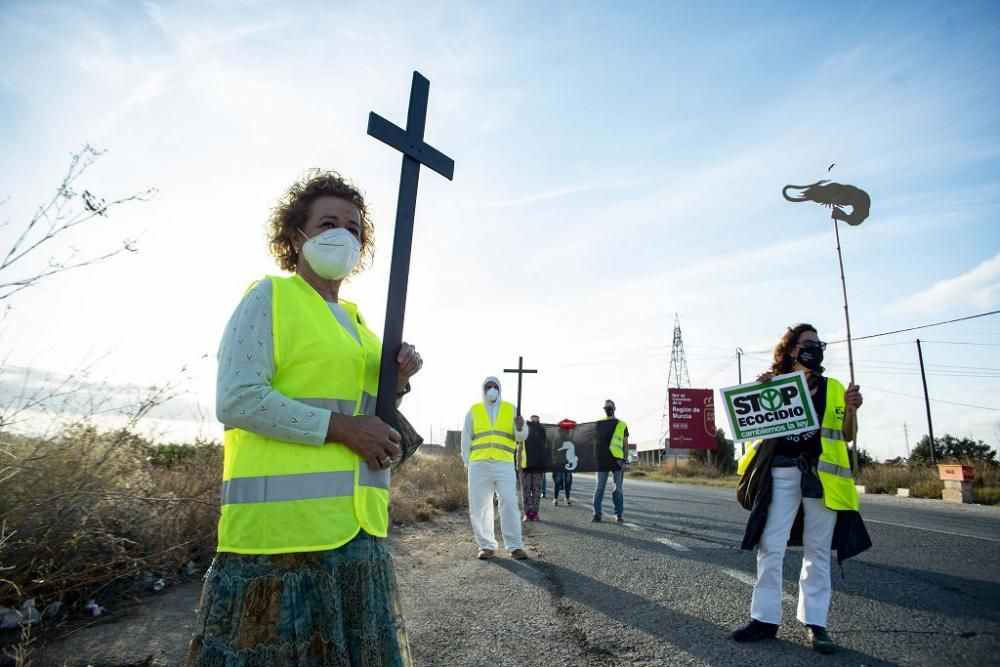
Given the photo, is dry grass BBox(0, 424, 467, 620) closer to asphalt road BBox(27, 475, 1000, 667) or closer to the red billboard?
asphalt road BBox(27, 475, 1000, 667)

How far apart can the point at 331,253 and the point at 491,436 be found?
5.94 meters

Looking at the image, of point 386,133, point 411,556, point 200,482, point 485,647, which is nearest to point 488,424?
point 411,556

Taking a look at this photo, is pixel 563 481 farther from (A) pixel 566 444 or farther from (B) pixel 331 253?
(B) pixel 331 253

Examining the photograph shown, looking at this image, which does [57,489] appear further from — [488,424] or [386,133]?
[488,424]

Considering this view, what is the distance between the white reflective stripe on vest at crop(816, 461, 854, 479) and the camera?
13.1 feet

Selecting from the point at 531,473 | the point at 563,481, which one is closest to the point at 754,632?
the point at 531,473

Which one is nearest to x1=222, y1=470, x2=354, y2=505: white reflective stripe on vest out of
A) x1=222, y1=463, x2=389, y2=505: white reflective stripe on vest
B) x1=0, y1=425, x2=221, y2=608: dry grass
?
x1=222, y1=463, x2=389, y2=505: white reflective stripe on vest

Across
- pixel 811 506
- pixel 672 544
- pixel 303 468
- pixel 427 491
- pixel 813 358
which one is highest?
pixel 813 358

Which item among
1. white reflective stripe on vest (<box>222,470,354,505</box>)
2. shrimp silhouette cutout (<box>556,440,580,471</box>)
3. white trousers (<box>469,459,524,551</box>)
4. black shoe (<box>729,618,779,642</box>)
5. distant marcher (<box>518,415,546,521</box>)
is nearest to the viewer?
white reflective stripe on vest (<box>222,470,354,505</box>)

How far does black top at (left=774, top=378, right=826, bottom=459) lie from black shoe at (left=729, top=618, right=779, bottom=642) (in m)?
1.09

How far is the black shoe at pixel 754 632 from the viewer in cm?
375

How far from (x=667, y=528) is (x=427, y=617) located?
585 cm

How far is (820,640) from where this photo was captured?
361 centimetres

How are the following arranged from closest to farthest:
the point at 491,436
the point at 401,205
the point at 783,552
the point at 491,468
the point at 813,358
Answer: the point at 401,205 → the point at 783,552 → the point at 813,358 → the point at 491,468 → the point at 491,436
